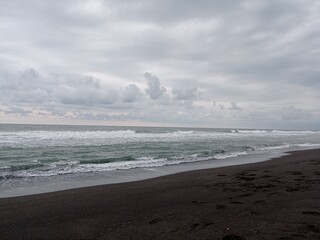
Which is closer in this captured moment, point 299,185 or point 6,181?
point 299,185

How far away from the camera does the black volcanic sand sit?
4730mm

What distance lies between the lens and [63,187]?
979 centimetres

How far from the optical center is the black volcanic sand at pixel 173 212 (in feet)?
15.5

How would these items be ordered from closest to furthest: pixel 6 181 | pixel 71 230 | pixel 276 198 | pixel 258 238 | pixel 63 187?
pixel 258 238 → pixel 71 230 → pixel 276 198 → pixel 63 187 → pixel 6 181

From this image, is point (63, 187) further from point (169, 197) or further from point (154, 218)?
point (154, 218)

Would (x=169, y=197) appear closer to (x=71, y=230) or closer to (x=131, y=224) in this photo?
(x=131, y=224)

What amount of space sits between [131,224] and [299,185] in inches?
221

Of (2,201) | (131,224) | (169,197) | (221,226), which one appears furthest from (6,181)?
(221,226)

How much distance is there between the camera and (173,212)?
19.6ft

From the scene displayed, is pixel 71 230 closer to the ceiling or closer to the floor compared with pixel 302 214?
closer to the floor

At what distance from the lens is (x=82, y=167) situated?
14.5 m

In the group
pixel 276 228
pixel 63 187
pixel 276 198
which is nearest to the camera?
pixel 276 228

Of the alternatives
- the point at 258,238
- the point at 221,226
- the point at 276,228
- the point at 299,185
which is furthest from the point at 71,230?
the point at 299,185

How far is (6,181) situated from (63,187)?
9.16 feet
